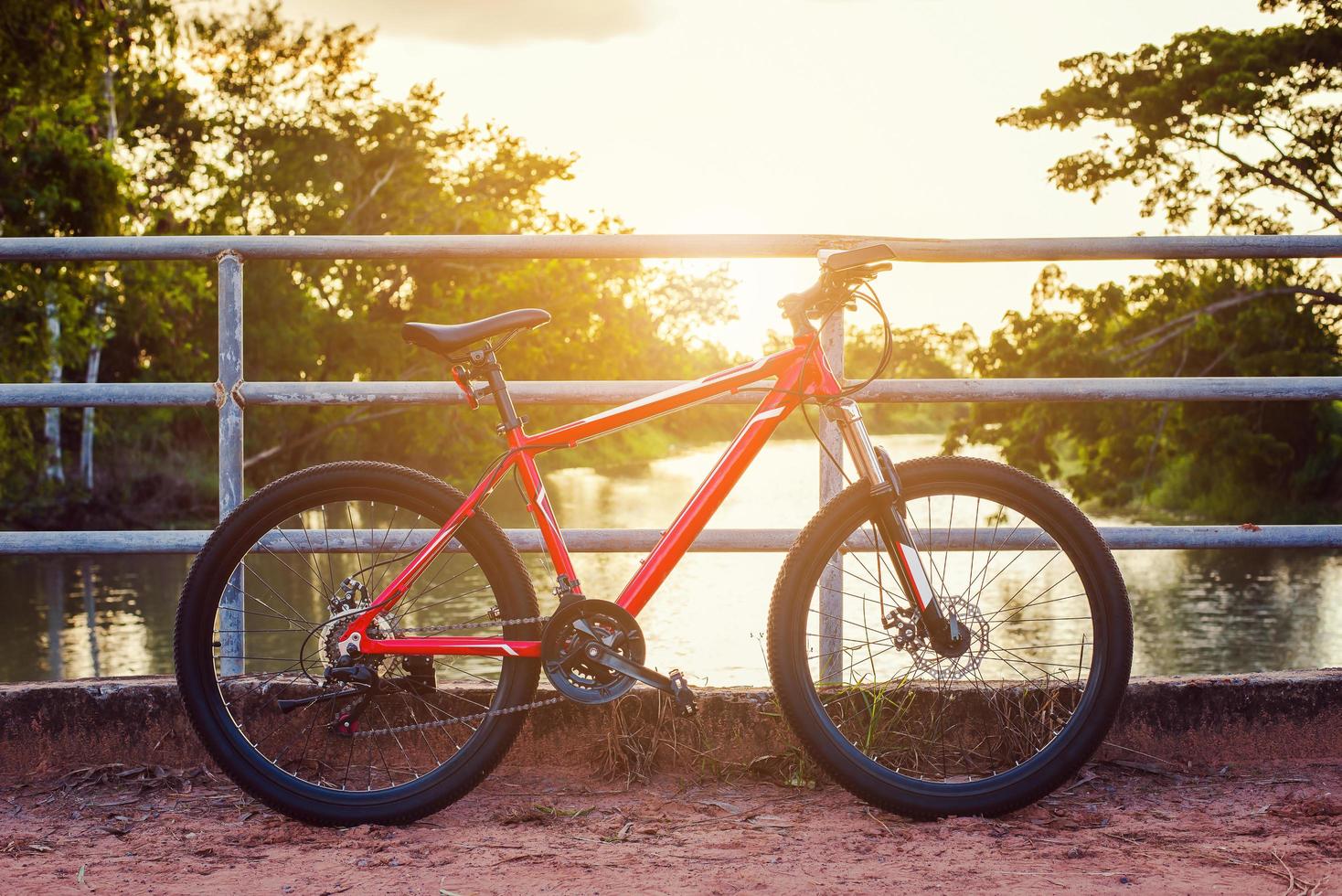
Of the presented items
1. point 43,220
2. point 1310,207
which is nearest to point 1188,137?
point 1310,207

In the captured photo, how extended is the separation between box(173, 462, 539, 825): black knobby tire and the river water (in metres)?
4.58

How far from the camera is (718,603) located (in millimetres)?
12742

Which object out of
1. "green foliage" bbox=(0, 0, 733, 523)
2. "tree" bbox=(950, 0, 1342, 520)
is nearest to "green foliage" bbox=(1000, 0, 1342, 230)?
"tree" bbox=(950, 0, 1342, 520)

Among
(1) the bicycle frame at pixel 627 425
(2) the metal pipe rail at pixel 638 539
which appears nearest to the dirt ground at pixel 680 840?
(1) the bicycle frame at pixel 627 425

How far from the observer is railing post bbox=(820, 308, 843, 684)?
112 inches

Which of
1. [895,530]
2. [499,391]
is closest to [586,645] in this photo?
[499,391]

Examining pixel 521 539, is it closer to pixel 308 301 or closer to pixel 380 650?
pixel 380 650

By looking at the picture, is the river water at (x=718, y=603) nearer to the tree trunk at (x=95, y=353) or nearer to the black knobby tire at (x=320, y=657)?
the tree trunk at (x=95, y=353)

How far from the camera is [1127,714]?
2.90 m

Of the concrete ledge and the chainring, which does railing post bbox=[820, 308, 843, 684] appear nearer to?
the concrete ledge

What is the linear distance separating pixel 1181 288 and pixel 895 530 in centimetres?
1605

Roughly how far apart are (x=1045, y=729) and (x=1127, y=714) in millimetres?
230

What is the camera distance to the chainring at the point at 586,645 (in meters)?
2.58

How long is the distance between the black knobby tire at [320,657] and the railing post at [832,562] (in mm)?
672
